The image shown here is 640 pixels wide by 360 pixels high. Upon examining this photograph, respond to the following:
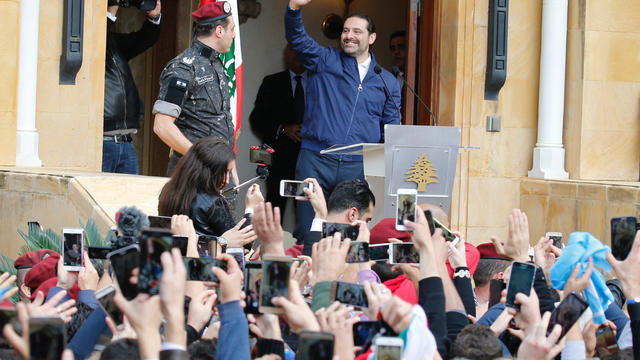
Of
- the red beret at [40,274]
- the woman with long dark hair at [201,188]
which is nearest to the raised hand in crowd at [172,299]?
the red beret at [40,274]

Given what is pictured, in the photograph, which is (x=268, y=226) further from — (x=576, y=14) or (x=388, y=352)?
(x=576, y=14)

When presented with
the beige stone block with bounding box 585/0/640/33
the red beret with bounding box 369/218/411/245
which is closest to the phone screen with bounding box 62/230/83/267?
the red beret with bounding box 369/218/411/245

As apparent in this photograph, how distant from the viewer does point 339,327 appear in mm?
2703

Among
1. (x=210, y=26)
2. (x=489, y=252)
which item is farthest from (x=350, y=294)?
(x=210, y=26)

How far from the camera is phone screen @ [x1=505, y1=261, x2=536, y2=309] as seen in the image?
3.06 m

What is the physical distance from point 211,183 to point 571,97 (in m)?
4.43

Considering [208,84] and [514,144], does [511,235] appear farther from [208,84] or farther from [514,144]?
[514,144]

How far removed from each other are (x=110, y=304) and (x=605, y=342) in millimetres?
1740

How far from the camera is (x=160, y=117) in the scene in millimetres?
5680

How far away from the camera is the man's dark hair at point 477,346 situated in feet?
9.12

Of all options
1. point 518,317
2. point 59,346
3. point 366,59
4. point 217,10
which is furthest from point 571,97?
point 59,346

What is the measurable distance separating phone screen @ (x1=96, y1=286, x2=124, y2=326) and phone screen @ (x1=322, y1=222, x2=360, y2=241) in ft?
3.60

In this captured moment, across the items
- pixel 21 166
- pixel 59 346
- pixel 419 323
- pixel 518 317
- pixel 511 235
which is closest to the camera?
pixel 59 346

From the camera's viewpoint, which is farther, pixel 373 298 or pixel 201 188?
pixel 201 188
